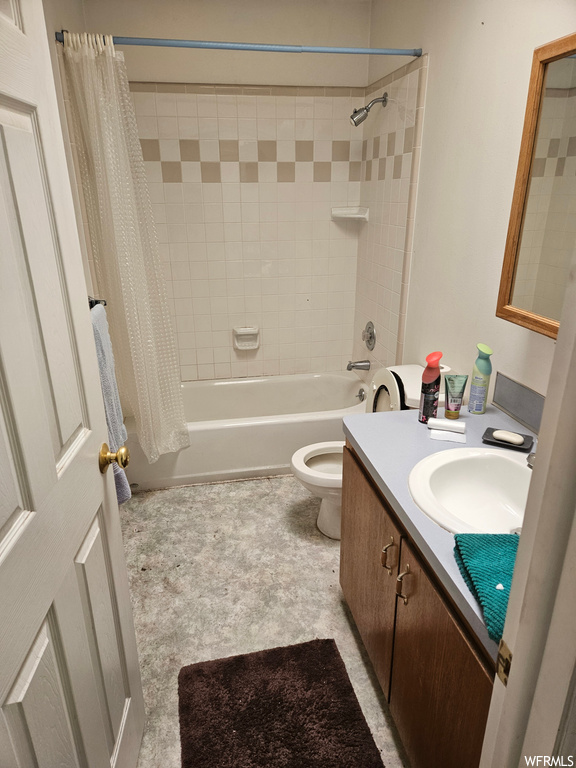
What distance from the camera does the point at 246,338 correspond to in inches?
128

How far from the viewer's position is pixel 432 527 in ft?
3.61

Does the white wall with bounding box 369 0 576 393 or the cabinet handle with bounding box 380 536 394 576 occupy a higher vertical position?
the white wall with bounding box 369 0 576 393

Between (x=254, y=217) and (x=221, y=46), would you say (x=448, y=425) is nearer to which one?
(x=221, y=46)

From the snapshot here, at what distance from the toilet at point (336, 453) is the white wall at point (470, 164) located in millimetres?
245

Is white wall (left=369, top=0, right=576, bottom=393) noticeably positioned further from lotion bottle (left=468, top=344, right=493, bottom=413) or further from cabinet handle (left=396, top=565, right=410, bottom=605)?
cabinet handle (left=396, top=565, right=410, bottom=605)

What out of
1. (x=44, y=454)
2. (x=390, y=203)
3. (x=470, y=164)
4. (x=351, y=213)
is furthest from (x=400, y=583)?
(x=351, y=213)

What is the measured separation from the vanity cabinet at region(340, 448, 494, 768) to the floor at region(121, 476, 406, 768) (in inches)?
9.0

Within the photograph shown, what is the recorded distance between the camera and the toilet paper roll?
59.7 inches

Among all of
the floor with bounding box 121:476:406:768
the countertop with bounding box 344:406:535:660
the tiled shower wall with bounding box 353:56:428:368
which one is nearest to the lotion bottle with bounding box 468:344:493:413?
the countertop with bounding box 344:406:535:660

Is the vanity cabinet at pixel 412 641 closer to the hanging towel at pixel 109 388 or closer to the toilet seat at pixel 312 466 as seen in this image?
the toilet seat at pixel 312 466

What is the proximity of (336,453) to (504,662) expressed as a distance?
1.92m

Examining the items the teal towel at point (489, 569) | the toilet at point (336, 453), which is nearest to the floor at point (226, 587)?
the toilet at point (336, 453)

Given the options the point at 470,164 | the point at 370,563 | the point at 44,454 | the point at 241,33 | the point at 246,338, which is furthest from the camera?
the point at 246,338

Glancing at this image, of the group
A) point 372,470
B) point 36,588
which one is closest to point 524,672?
point 36,588
